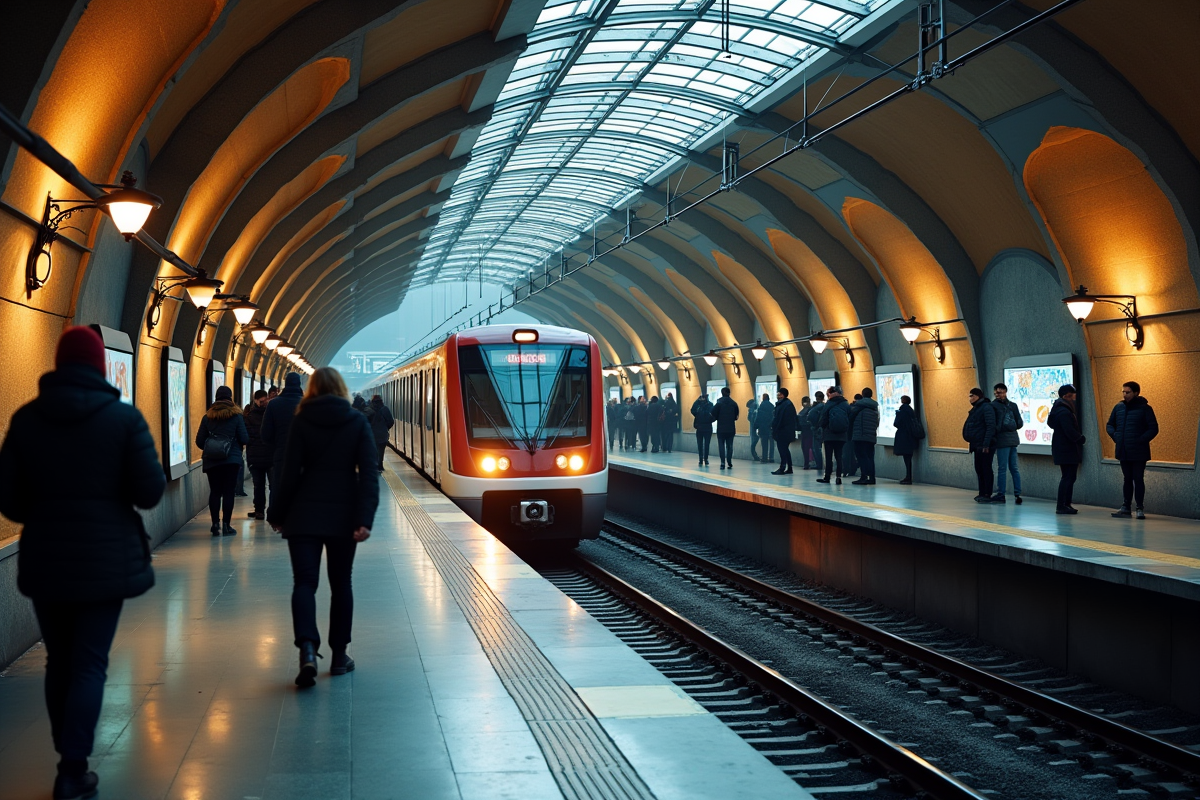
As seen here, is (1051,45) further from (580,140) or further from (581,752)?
(580,140)

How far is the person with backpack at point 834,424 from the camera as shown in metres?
18.4

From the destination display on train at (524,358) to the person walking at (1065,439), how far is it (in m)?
6.19

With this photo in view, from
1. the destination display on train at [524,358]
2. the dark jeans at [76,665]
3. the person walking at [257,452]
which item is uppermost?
the destination display on train at [524,358]

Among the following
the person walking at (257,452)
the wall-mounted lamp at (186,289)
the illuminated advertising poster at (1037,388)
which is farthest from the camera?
the illuminated advertising poster at (1037,388)

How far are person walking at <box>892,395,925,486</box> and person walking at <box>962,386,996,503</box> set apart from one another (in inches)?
163

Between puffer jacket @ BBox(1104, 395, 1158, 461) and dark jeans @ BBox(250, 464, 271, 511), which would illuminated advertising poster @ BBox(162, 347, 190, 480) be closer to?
dark jeans @ BBox(250, 464, 271, 511)

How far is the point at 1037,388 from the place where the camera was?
53.3ft

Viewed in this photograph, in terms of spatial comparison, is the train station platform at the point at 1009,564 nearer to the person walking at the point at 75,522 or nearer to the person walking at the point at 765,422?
the person walking at the point at 765,422

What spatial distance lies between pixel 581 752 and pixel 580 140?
2131cm

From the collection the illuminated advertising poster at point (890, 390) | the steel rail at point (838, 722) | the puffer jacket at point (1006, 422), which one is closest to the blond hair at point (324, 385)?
the steel rail at point (838, 722)

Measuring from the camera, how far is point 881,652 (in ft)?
32.7

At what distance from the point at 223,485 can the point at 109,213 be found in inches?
239

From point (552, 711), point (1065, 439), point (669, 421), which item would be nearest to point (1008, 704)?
point (552, 711)

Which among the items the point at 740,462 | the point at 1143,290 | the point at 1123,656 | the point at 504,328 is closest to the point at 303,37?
the point at 504,328
